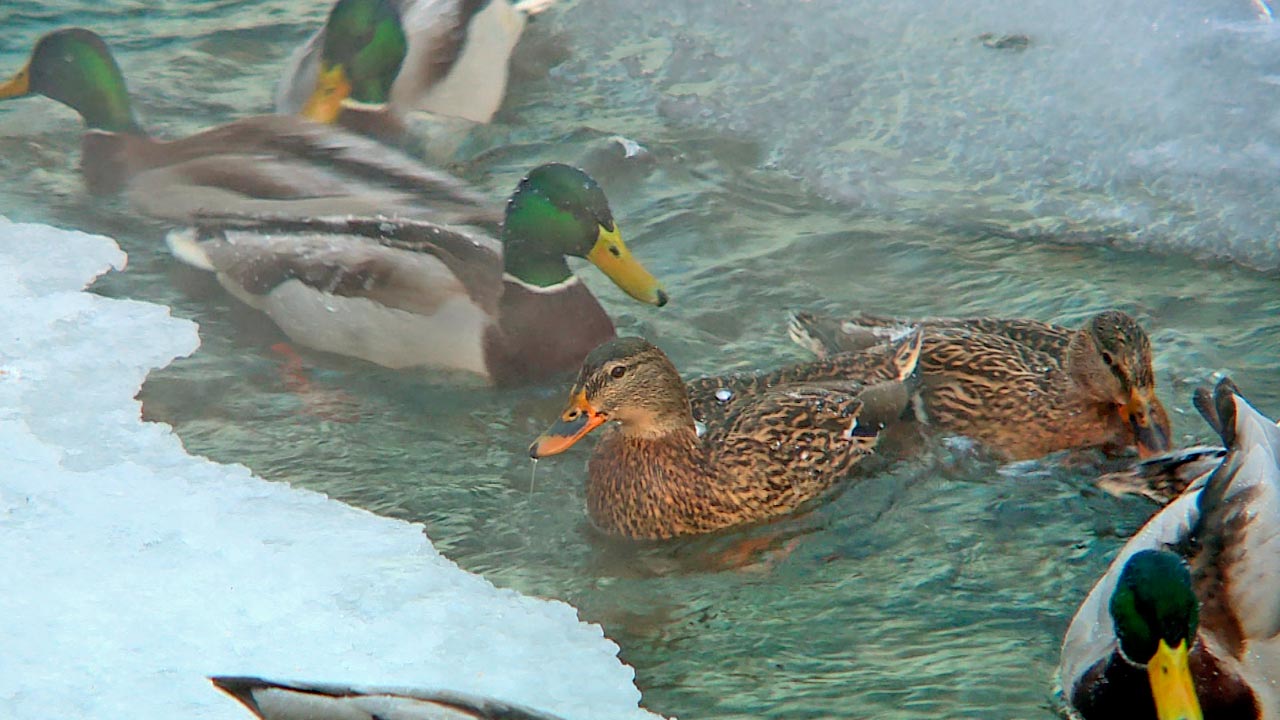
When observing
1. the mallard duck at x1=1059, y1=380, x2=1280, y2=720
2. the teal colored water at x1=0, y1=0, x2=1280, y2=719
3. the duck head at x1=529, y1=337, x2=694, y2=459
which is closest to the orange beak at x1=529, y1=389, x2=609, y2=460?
the duck head at x1=529, y1=337, x2=694, y2=459

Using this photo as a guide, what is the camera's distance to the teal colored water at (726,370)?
12.6 feet

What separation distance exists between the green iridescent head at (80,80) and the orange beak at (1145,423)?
15.4 feet

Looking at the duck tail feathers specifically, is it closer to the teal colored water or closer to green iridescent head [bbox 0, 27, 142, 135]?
the teal colored water

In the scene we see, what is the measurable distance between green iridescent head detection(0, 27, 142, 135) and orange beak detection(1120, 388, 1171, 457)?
15.4 ft

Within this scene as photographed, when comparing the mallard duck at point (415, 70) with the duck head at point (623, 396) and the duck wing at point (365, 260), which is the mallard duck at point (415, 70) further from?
the duck head at point (623, 396)

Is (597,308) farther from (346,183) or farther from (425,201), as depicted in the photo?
(346,183)

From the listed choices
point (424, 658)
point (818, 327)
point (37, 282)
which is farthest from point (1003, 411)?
point (37, 282)

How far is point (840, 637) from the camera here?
12.7ft

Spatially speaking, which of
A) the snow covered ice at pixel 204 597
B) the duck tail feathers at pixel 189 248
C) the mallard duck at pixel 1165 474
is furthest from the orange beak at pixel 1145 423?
the duck tail feathers at pixel 189 248

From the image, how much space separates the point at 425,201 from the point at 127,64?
10.5ft

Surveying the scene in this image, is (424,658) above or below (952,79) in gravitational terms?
below

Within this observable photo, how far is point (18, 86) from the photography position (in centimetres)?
735

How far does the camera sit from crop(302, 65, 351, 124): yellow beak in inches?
298

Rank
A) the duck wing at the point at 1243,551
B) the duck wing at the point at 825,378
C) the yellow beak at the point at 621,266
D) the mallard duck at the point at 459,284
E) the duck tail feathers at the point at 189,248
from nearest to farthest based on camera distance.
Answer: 1. the duck wing at the point at 1243,551
2. the duck wing at the point at 825,378
3. the mallard duck at the point at 459,284
4. the yellow beak at the point at 621,266
5. the duck tail feathers at the point at 189,248
